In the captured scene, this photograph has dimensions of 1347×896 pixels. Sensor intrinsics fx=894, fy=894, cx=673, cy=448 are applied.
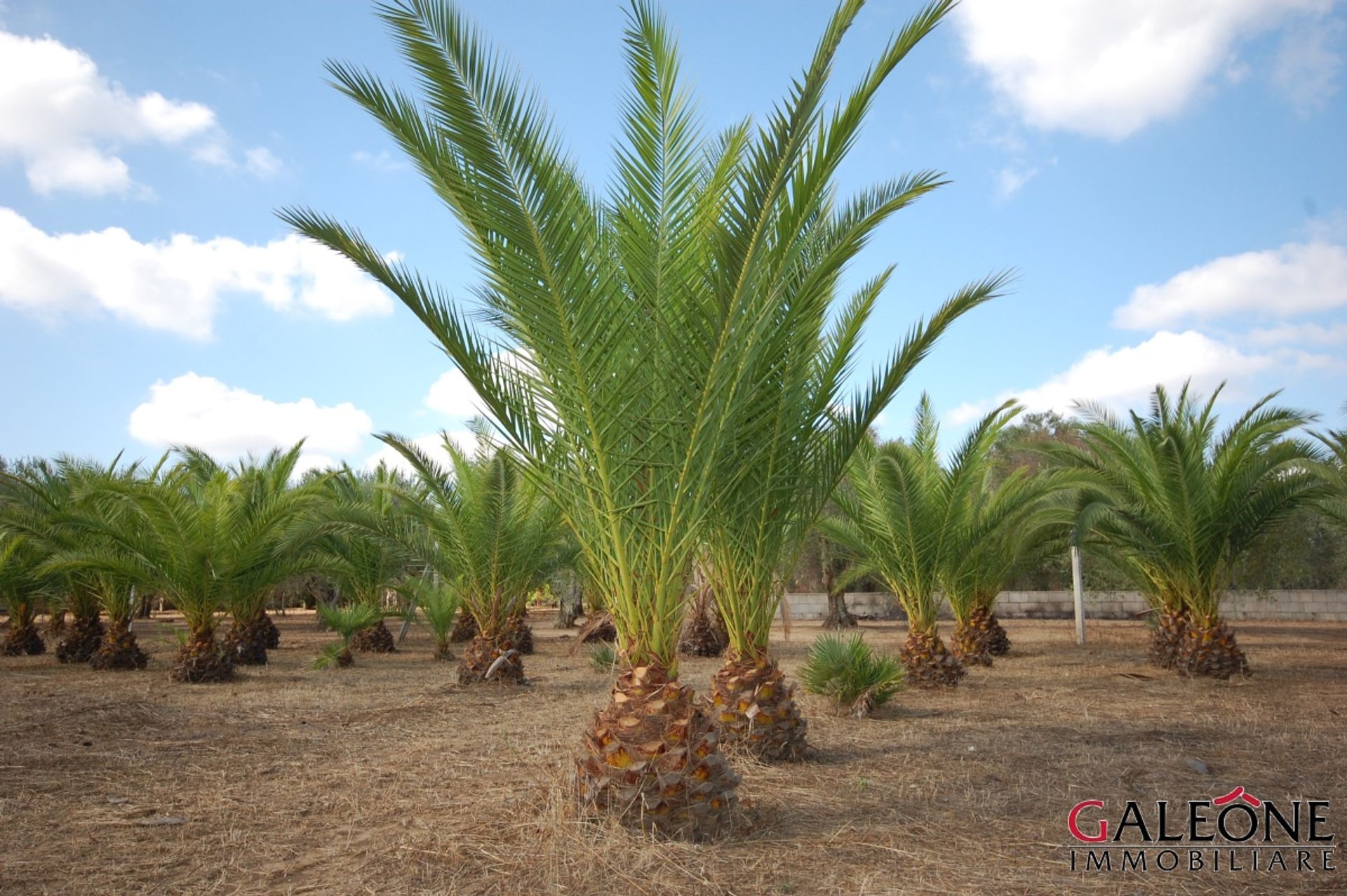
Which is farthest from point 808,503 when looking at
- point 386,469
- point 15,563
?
point 386,469

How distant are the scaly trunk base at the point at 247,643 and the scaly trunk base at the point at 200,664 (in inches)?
44.2

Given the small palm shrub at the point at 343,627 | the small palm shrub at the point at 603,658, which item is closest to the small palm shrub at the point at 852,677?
the small palm shrub at the point at 603,658

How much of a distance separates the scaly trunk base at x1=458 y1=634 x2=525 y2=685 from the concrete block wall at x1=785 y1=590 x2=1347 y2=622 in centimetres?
1171

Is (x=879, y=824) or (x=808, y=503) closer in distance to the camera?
(x=879, y=824)

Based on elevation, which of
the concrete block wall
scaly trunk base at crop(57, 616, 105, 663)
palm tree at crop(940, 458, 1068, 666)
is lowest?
→ the concrete block wall

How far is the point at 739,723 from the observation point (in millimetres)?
6355

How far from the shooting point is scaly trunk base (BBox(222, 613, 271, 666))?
13.2m

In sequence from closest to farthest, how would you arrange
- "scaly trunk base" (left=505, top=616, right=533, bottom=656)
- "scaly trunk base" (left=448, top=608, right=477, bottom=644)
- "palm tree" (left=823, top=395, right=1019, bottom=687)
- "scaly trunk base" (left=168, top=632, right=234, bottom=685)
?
"palm tree" (left=823, top=395, right=1019, bottom=687) → "scaly trunk base" (left=168, top=632, right=234, bottom=685) → "scaly trunk base" (left=505, top=616, right=533, bottom=656) → "scaly trunk base" (left=448, top=608, right=477, bottom=644)

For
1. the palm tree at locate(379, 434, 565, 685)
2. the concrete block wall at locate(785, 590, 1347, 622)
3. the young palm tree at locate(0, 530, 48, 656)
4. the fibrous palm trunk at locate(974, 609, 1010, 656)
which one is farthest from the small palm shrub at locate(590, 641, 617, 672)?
the concrete block wall at locate(785, 590, 1347, 622)

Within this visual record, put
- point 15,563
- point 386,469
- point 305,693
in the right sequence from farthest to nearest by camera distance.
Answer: point 386,469
point 15,563
point 305,693

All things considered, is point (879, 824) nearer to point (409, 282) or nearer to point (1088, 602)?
point (409, 282)

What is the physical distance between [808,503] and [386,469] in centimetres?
1512

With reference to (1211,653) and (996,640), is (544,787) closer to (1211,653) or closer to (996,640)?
(1211,653)

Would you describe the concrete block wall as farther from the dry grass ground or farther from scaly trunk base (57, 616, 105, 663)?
scaly trunk base (57, 616, 105, 663)
